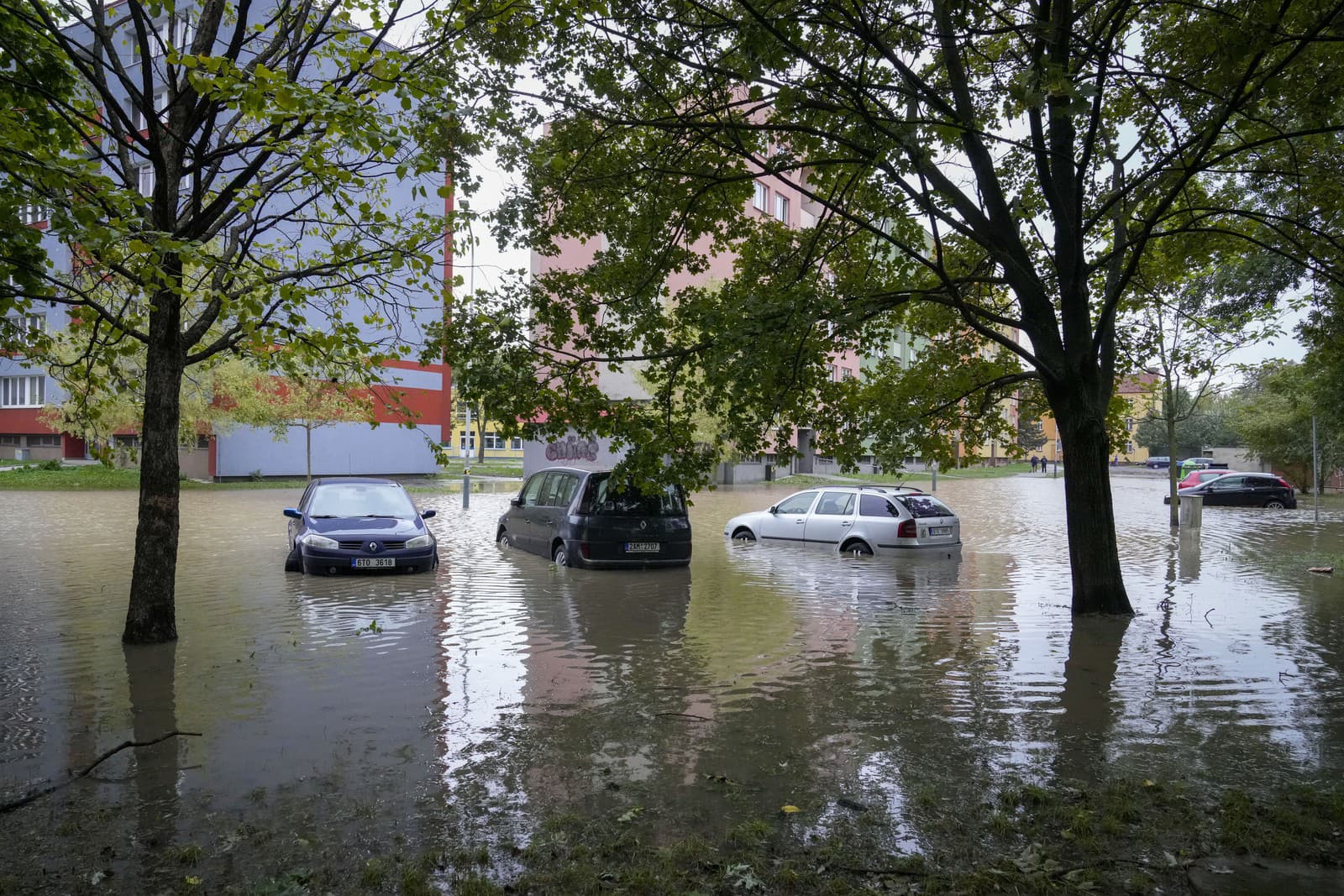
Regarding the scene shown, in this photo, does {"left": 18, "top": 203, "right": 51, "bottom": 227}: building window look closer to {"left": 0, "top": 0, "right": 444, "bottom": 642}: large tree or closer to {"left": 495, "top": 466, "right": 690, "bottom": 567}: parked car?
{"left": 0, "top": 0, "right": 444, "bottom": 642}: large tree

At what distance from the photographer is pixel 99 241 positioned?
5.23 metres

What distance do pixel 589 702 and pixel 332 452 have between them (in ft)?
124

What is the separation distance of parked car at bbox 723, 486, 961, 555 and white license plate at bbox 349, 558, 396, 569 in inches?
305

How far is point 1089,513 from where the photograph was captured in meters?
9.82

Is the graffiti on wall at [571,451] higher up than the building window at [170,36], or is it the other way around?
the building window at [170,36]

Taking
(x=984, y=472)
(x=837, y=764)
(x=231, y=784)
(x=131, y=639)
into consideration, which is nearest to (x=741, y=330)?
(x=837, y=764)

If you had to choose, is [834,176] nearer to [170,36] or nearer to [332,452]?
[170,36]

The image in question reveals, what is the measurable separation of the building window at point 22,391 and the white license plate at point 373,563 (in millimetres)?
45223

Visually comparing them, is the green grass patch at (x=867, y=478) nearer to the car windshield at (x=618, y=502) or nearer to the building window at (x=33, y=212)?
the car windshield at (x=618, y=502)

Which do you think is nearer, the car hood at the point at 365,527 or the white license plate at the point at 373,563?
the white license plate at the point at 373,563

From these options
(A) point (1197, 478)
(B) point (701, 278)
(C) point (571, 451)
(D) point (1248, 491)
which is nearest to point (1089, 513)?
(D) point (1248, 491)

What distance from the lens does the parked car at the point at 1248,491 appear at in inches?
1259

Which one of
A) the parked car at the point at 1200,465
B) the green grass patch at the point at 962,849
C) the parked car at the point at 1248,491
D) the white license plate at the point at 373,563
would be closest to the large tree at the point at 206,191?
the green grass patch at the point at 962,849

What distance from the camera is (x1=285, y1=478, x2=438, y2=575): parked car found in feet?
41.4
